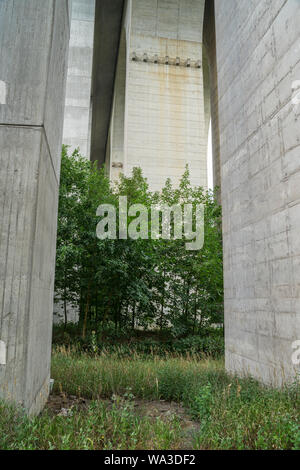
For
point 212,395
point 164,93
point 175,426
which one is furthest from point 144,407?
point 164,93

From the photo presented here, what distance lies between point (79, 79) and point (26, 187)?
48.9 ft

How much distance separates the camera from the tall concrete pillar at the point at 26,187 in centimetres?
337

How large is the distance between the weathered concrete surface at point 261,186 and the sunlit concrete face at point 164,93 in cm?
882

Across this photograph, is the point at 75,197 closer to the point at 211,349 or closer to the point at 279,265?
the point at 211,349

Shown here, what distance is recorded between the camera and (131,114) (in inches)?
636

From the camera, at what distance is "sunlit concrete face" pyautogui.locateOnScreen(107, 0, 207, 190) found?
15.9 m

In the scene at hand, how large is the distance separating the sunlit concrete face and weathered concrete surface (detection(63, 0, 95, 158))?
1838mm

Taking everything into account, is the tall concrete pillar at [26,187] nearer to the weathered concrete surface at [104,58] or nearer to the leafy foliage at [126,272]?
the leafy foliage at [126,272]

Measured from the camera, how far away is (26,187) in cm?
362

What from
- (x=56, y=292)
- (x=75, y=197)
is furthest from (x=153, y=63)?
(x=56, y=292)

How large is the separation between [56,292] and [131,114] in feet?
29.2

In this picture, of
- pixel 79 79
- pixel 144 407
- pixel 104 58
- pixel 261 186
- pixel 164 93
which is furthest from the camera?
pixel 104 58

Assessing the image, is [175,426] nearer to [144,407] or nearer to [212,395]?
[212,395]

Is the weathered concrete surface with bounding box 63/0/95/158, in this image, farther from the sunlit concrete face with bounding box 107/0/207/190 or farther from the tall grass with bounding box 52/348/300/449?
the tall grass with bounding box 52/348/300/449
